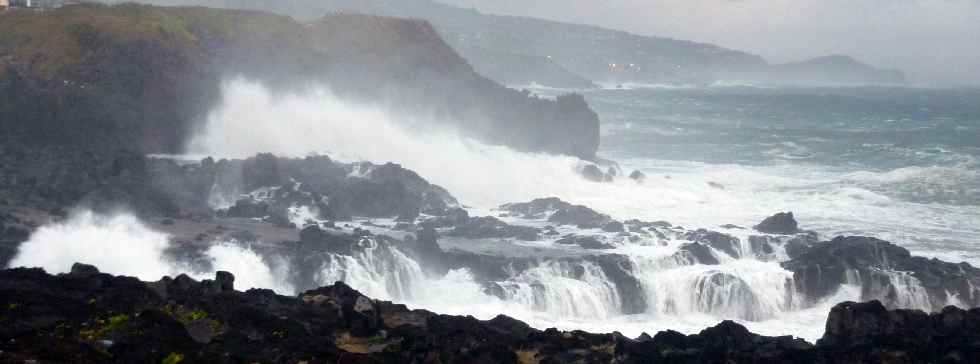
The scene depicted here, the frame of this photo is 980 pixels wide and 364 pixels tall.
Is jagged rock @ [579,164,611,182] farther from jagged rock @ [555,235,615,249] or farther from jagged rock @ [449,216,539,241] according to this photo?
jagged rock @ [555,235,615,249]

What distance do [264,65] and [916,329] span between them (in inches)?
2083

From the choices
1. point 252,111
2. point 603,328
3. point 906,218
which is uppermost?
point 252,111

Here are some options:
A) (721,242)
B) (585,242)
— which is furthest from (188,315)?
(721,242)

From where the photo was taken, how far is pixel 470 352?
1934 cm

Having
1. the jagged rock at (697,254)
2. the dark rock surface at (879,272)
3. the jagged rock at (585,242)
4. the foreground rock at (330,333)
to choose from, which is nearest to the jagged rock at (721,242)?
the jagged rock at (697,254)

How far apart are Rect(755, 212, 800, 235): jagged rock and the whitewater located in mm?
1078

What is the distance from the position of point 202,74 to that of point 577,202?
952 inches

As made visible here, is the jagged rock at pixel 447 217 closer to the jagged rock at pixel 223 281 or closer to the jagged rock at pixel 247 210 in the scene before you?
the jagged rock at pixel 247 210

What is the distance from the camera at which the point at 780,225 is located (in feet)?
154

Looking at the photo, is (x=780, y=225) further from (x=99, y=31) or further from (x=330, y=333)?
(x=99, y=31)

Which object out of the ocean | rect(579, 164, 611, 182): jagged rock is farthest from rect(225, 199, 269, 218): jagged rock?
rect(579, 164, 611, 182): jagged rock

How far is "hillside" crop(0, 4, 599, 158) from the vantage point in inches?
2099

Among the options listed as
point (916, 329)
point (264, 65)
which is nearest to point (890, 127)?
point (264, 65)

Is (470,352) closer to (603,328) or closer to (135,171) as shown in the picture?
(603,328)
